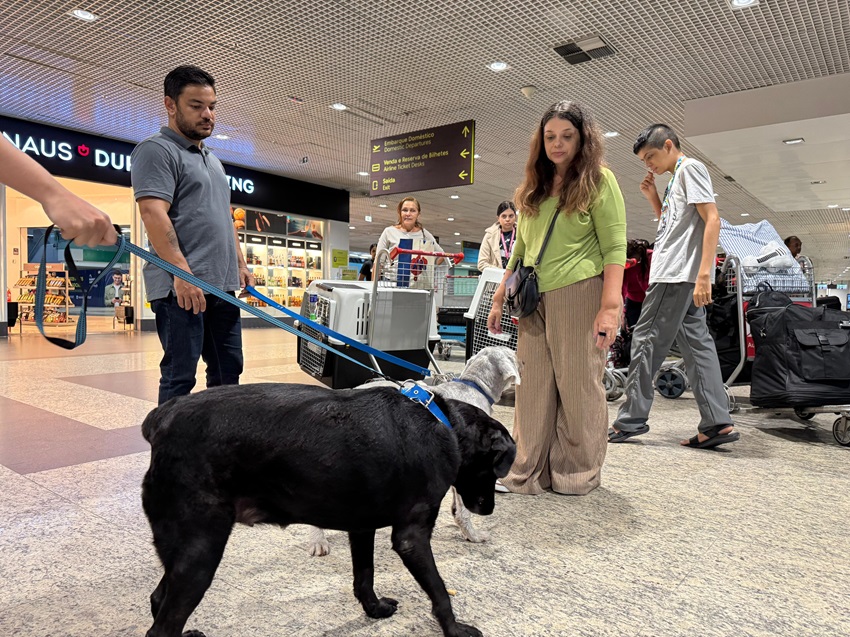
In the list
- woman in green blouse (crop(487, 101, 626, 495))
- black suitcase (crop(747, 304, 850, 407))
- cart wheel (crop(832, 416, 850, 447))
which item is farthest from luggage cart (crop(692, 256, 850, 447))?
woman in green blouse (crop(487, 101, 626, 495))

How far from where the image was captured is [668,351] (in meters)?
3.46

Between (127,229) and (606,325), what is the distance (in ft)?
44.2

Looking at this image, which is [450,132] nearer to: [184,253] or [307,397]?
[184,253]

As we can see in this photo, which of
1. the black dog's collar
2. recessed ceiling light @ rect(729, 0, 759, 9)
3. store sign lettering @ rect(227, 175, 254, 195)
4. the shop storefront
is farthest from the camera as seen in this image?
store sign lettering @ rect(227, 175, 254, 195)

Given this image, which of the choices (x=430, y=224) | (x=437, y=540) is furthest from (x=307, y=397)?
(x=430, y=224)

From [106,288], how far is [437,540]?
16.7 meters

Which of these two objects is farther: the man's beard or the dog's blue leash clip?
the man's beard

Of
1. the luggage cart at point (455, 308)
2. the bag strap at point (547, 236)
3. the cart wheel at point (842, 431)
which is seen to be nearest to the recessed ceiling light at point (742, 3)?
the luggage cart at point (455, 308)

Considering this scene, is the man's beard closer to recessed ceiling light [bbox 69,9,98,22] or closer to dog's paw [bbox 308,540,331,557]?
dog's paw [bbox 308,540,331,557]

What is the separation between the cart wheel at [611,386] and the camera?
5051 millimetres

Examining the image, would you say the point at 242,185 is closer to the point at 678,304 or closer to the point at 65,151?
the point at 65,151

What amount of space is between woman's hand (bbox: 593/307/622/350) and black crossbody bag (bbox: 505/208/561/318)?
0.28 metres

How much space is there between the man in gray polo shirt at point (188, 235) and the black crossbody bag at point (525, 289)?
1.17 meters

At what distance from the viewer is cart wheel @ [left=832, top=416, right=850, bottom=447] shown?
3.57 meters
